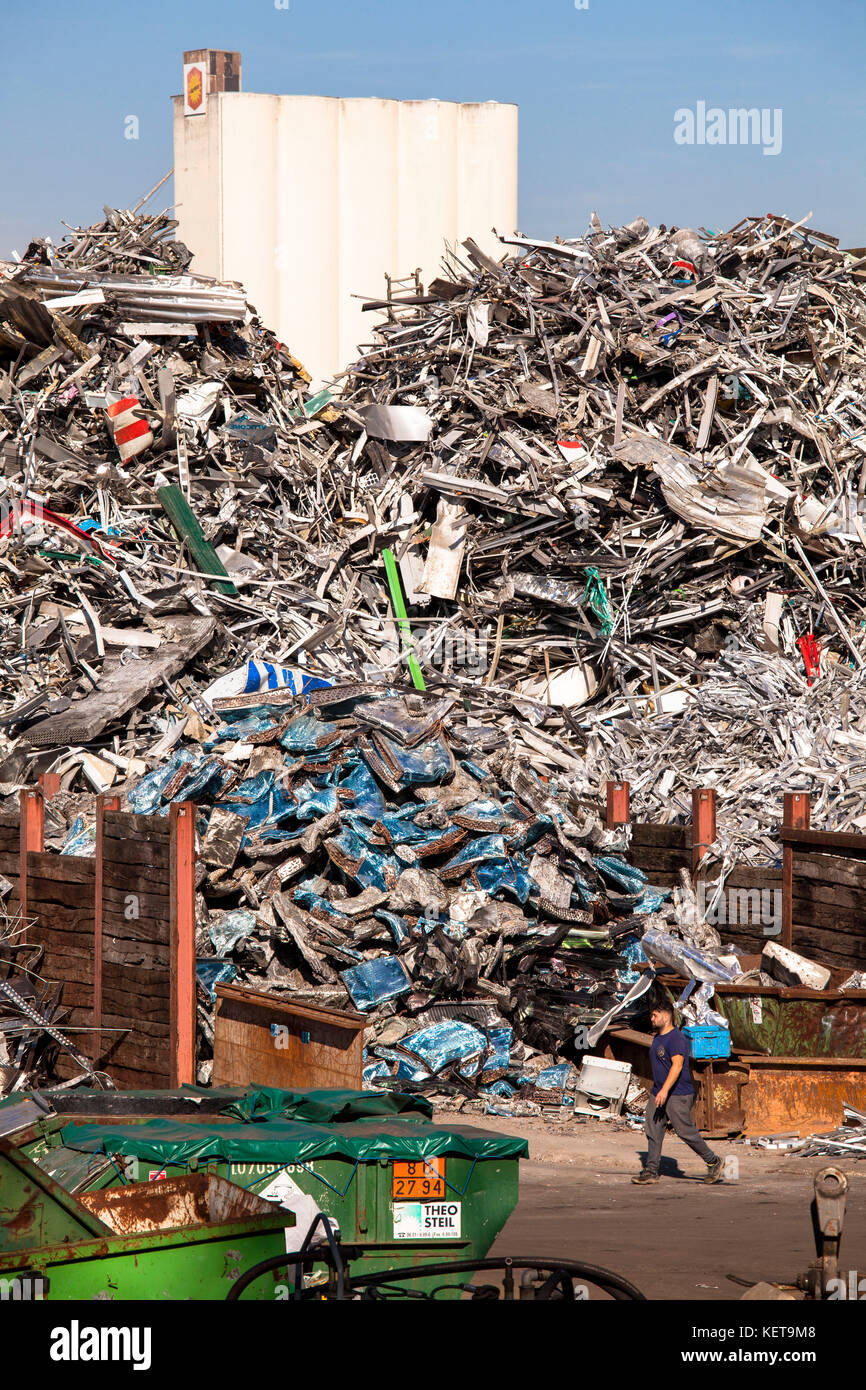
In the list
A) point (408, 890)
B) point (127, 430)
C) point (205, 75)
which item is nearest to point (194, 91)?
point (205, 75)

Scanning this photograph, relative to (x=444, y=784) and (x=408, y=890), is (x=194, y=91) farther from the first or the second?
(x=408, y=890)

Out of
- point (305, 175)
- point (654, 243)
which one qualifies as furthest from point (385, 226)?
point (654, 243)

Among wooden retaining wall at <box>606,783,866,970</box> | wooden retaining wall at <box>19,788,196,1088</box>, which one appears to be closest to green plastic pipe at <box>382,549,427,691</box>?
wooden retaining wall at <box>606,783,866,970</box>

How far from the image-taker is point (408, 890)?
11.3 m

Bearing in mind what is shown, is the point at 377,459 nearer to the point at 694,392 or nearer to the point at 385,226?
the point at 694,392

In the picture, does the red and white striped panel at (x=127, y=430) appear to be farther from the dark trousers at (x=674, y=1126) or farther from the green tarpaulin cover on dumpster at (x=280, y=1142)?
the green tarpaulin cover on dumpster at (x=280, y=1142)

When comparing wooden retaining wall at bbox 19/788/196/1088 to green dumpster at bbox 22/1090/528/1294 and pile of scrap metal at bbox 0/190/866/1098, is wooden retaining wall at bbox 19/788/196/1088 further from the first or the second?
green dumpster at bbox 22/1090/528/1294

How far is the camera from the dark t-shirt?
9.31m

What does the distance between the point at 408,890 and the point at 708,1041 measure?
107 inches

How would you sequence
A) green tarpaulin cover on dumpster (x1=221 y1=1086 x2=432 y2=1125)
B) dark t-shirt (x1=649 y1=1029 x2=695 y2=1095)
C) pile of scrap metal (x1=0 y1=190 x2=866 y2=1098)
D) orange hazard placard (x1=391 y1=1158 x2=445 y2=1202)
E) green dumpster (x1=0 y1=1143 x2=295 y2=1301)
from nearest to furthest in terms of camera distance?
green dumpster (x1=0 y1=1143 x2=295 y2=1301) < orange hazard placard (x1=391 y1=1158 x2=445 y2=1202) < green tarpaulin cover on dumpster (x1=221 y1=1086 x2=432 y2=1125) < dark t-shirt (x1=649 y1=1029 x2=695 y2=1095) < pile of scrap metal (x1=0 y1=190 x2=866 y2=1098)

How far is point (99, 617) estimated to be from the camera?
53.5ft

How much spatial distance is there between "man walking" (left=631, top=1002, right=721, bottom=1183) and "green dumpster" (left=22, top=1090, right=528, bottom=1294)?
3.07 meters
